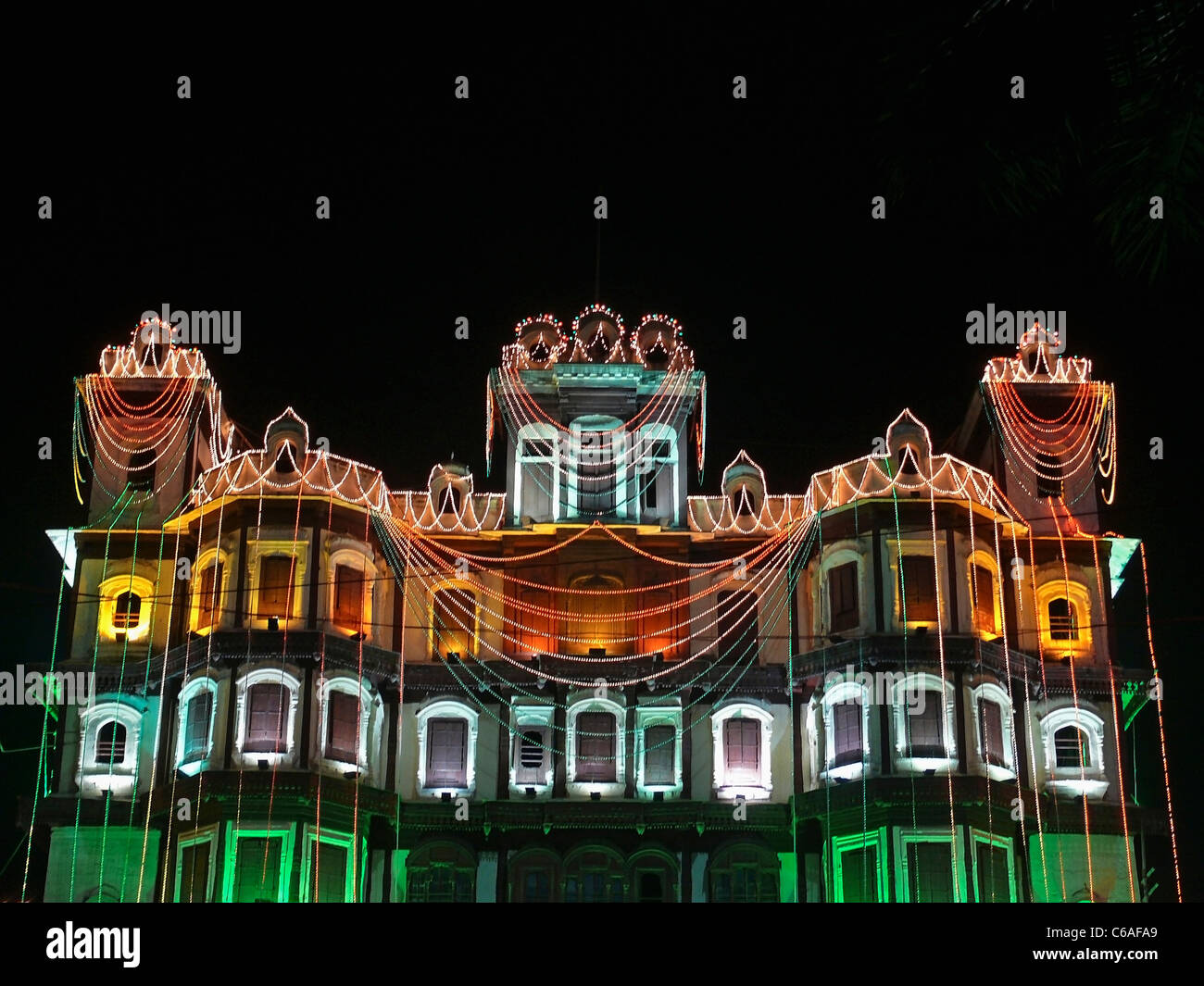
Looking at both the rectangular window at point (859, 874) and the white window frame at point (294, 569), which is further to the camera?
the white window frame at point (294, 569)

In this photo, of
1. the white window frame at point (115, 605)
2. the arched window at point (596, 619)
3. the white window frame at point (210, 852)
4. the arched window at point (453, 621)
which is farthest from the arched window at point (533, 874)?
the white window frame at point (115, 605)

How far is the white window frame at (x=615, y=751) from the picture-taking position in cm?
4450

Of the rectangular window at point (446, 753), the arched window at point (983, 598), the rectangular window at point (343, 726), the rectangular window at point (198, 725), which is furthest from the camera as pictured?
the rectangular window at point (446, 753)

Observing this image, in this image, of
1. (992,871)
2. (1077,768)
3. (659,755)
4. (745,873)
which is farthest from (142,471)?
(1077,768)

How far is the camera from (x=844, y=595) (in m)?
45.6

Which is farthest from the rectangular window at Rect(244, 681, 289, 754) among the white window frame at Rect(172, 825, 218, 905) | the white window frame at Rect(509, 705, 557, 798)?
the white window frame at Rect(509, 705, 557, 798)

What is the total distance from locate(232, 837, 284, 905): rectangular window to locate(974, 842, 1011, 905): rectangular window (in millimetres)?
17871

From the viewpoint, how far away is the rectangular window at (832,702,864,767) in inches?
1711

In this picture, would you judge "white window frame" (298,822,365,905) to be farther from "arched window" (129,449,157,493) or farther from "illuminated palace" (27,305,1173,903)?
"arched window" (129,449,157,493)

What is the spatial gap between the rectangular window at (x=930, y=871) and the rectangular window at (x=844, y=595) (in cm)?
669

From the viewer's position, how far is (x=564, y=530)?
47219 millimetres

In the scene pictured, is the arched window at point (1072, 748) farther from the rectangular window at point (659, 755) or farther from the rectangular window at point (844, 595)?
the rectangular window at point (659, 755)
